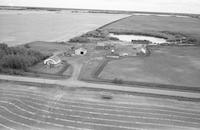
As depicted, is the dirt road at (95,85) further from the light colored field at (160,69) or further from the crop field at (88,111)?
the light colored field at (160,69)

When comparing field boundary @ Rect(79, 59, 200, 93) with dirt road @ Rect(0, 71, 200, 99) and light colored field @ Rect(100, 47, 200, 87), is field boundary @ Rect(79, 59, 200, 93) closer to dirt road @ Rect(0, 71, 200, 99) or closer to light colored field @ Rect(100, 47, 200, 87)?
dirt road @ Rect(0, 71, 200, 99)

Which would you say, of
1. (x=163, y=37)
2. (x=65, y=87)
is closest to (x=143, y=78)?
(x=65, y=87)

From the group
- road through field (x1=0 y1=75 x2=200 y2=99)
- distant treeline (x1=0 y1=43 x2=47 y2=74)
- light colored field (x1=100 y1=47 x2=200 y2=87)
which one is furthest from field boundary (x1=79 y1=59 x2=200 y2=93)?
distant treeline (x1=0 y1=43 x2=47 y2=74)

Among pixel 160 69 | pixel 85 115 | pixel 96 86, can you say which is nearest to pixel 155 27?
pixel 160 69

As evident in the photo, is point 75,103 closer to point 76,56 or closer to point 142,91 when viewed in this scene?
point 142,91

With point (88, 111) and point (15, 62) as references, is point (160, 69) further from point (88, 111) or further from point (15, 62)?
point (15, 62)

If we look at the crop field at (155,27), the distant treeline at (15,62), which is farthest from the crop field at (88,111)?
the crop field at (155,27)

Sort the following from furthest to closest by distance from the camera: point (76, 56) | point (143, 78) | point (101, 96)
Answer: point (76, 56)
point (143, 78)
point (101, 96)
